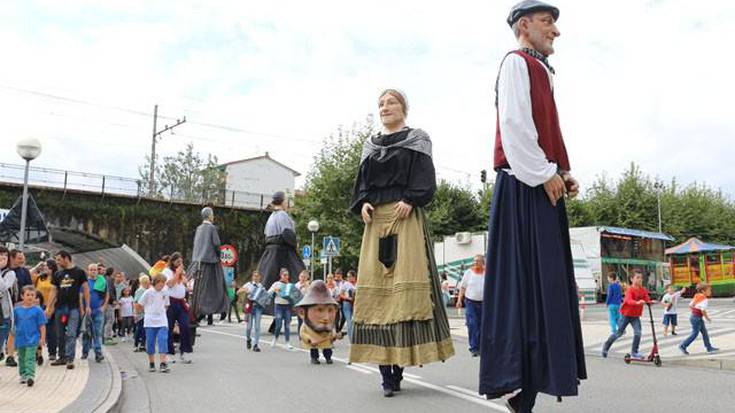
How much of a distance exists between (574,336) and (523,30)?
6.75 ft

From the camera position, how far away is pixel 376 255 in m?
7.07

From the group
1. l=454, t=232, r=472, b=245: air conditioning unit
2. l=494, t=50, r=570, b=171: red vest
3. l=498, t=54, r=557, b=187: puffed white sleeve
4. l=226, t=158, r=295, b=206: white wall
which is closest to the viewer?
l=498, t=54, r=557, b=187: puffed white sleeve

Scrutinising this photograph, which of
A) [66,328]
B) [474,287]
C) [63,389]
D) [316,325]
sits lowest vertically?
[63,389]

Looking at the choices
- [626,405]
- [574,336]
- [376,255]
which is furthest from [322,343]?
[574,336]

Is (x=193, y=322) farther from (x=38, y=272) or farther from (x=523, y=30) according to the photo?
(x=523, y=30)

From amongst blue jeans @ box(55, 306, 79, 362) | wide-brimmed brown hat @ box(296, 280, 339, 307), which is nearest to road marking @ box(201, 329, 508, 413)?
wide-brimmed brown hat @ box(296, 280, 339, 307)

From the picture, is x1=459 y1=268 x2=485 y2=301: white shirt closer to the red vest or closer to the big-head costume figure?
the big-head costume figure

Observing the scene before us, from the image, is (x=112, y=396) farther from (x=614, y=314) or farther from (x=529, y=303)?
(x=614, y=314)

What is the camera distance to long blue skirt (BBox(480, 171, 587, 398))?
434 centimetres

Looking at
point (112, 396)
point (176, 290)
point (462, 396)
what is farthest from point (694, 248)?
point (112, 396)

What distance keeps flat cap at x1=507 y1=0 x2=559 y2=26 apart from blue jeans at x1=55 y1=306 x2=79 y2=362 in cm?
861

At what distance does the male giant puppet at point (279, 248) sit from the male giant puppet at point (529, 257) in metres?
11.5

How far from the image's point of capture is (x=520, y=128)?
4.57 metres

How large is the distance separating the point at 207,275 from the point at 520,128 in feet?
38.0
